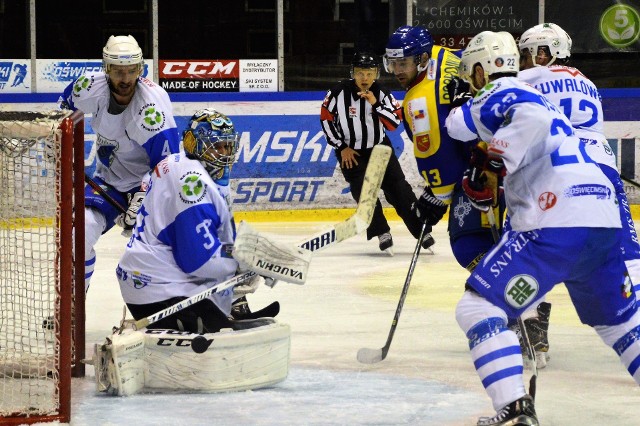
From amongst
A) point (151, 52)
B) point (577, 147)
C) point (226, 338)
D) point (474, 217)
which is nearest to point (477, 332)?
point (577, 147)

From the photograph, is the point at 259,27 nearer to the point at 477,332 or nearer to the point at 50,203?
the point at 50,203

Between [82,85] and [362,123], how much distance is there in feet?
9.42

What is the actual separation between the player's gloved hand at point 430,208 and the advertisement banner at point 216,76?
474 centimetres

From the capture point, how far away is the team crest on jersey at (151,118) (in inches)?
196

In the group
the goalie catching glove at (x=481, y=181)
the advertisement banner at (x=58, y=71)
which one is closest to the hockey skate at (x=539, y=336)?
the goalie catching glove at (x=481, y=181)

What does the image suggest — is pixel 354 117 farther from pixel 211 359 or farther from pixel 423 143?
pixel 211 359

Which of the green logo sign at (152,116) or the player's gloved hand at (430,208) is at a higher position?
the green logo sign at (152,116)

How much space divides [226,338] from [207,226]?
0.35 meters

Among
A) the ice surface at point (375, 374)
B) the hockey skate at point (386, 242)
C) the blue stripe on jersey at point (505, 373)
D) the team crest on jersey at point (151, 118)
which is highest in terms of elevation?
the team crest on jersey at point (151, 118)

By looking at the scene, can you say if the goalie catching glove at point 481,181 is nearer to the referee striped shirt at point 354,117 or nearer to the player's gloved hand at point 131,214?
the player's gloved hand at point 131,214

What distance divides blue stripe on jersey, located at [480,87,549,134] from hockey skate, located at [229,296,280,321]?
1.15 meters

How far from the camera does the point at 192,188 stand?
398 centimetres

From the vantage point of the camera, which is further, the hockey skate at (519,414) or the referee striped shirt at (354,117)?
the referee striped shirt at (354,117)

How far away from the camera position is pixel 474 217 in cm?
452
